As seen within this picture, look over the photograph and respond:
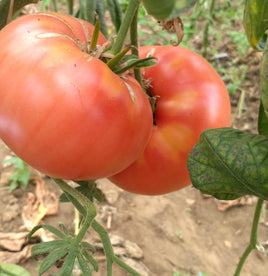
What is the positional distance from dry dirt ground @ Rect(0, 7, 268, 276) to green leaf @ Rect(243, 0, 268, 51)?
1008mm

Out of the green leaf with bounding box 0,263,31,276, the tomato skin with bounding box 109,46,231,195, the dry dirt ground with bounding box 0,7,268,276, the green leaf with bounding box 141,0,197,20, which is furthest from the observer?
the dry dirt ground with bounding box 0,7,268,276

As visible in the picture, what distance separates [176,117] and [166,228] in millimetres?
1024

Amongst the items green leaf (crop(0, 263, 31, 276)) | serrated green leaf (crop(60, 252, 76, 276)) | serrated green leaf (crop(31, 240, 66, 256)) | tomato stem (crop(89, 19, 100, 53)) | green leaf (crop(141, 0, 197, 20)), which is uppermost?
green leaf (crop(141, 0, 197, 20))

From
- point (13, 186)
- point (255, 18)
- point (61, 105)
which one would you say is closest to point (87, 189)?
point (61, 105)

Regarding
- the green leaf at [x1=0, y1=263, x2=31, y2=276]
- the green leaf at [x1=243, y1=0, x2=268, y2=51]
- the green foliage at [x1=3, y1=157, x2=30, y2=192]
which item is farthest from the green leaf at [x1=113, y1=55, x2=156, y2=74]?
the green foliage at [x1=3, y1=157, x2=30, y2=192]

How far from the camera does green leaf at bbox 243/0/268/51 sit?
1.60ft

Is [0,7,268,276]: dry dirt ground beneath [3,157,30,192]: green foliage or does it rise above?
beneath

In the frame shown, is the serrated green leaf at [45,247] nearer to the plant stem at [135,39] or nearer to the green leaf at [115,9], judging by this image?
the plant stem at [135,39]

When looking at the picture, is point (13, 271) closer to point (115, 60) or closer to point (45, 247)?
point (45, 247)

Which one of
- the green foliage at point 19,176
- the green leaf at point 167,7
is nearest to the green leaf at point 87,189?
the green leaf at point 167,7

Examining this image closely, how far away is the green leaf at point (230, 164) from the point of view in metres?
0.47

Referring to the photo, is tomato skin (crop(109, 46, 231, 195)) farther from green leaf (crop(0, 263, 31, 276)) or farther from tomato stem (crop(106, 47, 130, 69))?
green leaf (crop(0, 263, 31, 276))

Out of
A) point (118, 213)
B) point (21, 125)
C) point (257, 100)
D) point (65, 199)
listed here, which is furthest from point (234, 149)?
point (257, 100)

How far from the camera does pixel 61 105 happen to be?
527 mm
